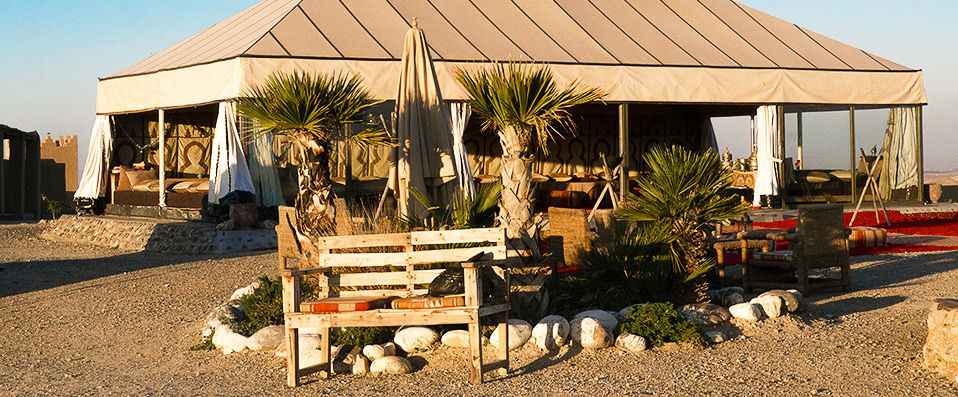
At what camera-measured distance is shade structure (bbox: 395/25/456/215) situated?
859 cm

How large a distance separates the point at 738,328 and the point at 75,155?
27621 mm

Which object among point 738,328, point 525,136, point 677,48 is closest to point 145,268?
point 525,136

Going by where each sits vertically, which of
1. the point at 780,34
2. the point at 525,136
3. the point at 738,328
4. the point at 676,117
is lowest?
the point at 738,328

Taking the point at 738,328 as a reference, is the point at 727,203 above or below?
above

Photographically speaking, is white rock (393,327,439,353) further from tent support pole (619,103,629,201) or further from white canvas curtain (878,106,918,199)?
white canvas curtain (878,106,918,199)

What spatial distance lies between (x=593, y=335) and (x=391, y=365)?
1182mm

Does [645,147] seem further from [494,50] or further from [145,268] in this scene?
[145,268]

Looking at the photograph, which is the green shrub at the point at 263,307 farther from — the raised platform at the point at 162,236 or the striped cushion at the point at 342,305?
the raised platform at the point at 162,236

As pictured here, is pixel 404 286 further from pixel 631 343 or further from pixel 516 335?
pixel 631 343

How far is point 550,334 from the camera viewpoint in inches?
224

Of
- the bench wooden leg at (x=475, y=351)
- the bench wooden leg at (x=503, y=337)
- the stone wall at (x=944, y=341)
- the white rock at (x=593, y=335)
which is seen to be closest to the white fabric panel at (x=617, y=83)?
the white rock at (x=593, y=335)

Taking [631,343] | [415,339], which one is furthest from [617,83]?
[415,339]

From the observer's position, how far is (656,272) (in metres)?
6.62

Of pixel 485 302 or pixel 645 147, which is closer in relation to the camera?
pixel 485 302
